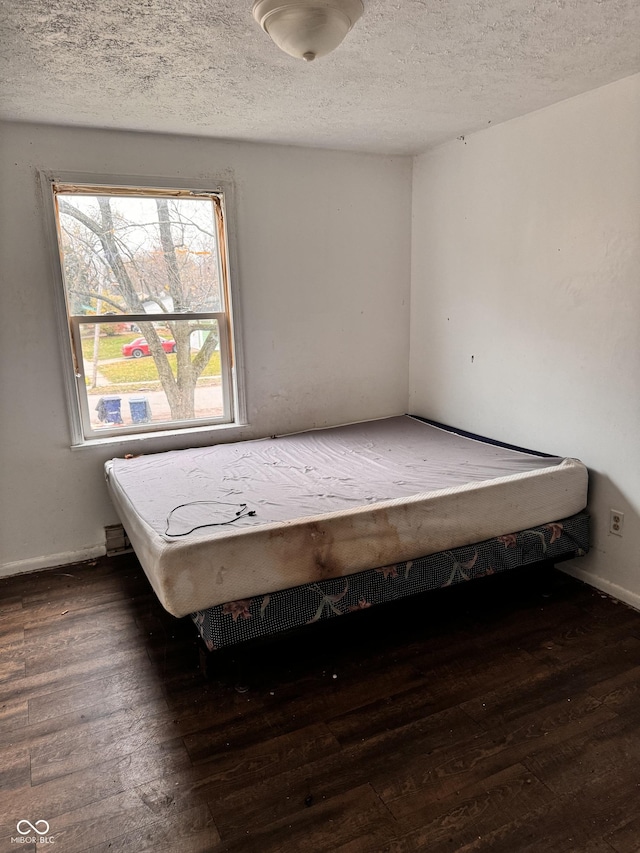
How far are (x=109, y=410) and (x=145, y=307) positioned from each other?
2.11ft

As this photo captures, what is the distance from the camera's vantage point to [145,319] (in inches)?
130

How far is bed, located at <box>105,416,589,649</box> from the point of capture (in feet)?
6.64

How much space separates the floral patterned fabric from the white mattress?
0.04m

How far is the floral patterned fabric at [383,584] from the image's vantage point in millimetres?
2035

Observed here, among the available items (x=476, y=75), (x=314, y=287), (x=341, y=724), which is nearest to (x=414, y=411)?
(x=314, y=287)

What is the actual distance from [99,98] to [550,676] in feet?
10.0

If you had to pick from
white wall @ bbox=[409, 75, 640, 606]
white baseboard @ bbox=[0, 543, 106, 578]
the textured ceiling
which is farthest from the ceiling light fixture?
white baseboard @ bbox=[0, 543, 106, 578]

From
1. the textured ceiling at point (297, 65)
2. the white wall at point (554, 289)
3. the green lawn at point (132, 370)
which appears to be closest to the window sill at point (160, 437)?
the green lawn at point (132, 370)

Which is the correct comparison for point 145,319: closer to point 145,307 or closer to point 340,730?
point 145,307

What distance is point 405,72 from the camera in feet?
7.50

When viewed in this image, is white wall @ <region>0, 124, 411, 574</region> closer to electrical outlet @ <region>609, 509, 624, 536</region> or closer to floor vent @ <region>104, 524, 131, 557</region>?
floor vent @ <region>104, 524, 131, 557</region>

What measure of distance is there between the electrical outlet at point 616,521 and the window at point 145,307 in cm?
222

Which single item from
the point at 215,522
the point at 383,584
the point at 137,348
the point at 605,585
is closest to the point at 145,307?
the point at 137,348

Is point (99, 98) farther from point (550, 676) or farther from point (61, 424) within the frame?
point (550, 676)
